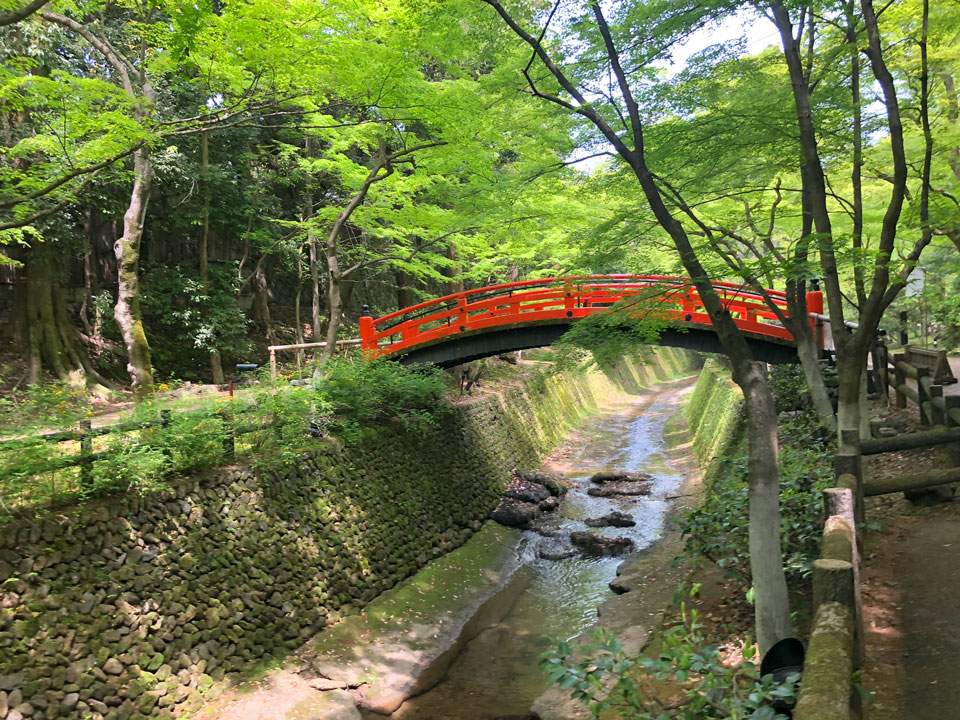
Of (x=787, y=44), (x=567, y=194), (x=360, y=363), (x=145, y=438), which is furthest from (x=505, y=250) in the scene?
(x=145, y=438)

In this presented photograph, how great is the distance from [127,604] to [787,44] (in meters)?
10.3

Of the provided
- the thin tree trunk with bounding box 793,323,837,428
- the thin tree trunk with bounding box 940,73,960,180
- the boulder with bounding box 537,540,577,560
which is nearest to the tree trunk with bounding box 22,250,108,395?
the boulder with bounding box 537,540,577,560

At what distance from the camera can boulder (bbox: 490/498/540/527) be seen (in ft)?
45.4

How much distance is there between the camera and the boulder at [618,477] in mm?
16484

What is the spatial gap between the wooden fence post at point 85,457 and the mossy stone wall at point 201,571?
0.30 meters

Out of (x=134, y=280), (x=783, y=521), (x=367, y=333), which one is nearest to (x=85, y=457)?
(x=134, y=280)

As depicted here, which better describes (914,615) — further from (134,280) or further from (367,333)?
(134,280)

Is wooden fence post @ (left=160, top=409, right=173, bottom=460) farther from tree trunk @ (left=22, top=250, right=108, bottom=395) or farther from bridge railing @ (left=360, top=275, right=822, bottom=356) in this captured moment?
tree trunk @ (left=22, top=250, right=108, bottom=395)

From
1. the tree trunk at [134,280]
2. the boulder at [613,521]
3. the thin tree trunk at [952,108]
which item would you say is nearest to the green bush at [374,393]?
the tree trunk at [134,280]

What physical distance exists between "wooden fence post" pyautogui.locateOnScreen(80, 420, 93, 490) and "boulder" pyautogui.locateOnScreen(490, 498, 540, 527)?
9.24 m

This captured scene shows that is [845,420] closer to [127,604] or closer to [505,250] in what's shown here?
[127,604]

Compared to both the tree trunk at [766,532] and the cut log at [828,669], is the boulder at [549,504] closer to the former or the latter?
the tree trunk at [766,532]

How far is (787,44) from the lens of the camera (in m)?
6.57

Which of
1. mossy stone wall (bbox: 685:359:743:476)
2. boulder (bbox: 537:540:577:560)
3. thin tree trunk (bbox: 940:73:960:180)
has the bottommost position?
boulder (bbox: 537:540:577:560)
